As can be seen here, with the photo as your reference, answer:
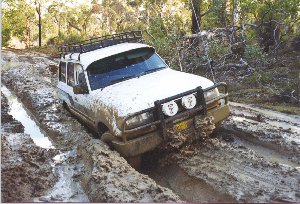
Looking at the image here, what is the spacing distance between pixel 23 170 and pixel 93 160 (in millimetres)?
1010

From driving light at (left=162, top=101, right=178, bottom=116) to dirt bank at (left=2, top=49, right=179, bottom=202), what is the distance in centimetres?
88

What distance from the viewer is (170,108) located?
520 cm

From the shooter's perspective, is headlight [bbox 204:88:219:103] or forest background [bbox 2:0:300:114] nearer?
headlight [bbox 204:88:219:103]

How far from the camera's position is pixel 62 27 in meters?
29.7

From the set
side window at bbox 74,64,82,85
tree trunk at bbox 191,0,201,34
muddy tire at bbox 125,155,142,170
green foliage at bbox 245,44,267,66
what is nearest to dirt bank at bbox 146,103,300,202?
muddy tire at bbox 125,155,142,170

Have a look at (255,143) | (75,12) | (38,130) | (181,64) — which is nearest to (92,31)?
(75,12)

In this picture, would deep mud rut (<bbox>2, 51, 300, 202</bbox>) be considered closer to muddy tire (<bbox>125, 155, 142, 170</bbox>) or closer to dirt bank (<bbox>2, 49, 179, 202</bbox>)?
dirt bank (<bbox>2, 49, 179, 202</bbox>)

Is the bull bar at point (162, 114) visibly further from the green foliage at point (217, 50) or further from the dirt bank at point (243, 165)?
the green foliage at point (217, 50)

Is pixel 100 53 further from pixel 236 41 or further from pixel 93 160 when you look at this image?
pixel 236 41

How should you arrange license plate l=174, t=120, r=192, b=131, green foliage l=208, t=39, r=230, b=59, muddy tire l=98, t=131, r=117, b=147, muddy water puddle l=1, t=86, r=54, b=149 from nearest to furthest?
license plate l=174, t=120, r=192, b=131
muddy tire l=98, t=131, r=117, b=147
muddy water puddle l=1, t=86, r=54, b=149
green foliage l=208, t=39, r=230, b=59

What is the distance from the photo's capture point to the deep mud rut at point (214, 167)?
435 cm

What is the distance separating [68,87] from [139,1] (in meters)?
14.3

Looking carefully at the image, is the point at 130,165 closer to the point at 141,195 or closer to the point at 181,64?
the point at 141,195

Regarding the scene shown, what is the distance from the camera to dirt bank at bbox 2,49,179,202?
168 inches
